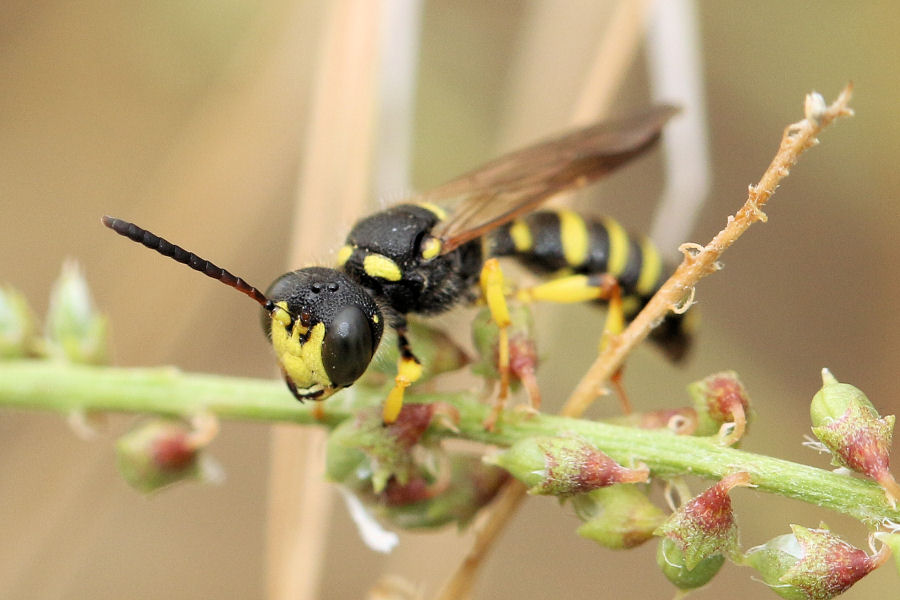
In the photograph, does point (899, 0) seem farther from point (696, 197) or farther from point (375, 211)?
point (375, 211)

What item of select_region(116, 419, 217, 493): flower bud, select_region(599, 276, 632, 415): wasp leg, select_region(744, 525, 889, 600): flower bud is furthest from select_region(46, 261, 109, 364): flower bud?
select_region(744, 525, 889, 600): flower bud

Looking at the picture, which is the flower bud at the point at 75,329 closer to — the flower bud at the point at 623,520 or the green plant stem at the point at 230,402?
the green plant stem at the point at 230,402

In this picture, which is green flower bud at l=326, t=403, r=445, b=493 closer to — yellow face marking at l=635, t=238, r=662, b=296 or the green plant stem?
the green plant stem

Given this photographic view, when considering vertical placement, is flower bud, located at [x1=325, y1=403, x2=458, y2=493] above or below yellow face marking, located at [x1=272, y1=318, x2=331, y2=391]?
below

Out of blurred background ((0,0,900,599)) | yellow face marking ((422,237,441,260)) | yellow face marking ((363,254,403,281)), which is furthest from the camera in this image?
blurred background ((0,0,900,599))

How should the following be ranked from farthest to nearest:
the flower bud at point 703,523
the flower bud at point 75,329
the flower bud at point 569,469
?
the flower bud at point 75,329, the flower bud at point 569,469, the flower bud at point 703,523

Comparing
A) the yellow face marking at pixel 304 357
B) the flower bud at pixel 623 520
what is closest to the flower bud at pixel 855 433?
the flower bud at pixel 623 520
